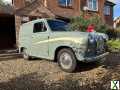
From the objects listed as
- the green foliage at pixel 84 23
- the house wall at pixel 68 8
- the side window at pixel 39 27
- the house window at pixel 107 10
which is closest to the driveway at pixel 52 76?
the side window at pixel 39 27

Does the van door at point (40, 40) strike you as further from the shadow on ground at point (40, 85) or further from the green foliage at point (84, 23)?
the green foliage at point (84, 23)

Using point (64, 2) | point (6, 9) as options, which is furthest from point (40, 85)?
point (64, 2)

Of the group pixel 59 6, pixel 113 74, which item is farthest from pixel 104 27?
pixel 113 74

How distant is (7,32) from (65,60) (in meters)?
14.9

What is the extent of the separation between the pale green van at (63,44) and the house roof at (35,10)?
975 cm

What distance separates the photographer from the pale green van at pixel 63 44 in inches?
427

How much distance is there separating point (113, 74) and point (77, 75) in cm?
129

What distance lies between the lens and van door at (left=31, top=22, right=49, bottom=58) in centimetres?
1216

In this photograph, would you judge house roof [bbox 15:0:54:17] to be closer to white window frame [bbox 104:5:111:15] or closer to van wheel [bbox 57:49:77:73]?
van wheel [bbox 57:49:77:73]

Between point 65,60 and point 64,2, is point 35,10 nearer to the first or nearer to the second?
point 64,2

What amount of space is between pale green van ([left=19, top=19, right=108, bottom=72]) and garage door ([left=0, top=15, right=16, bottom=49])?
1191 centimetres

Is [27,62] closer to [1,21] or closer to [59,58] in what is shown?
[59,58]

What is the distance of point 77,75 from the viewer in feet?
35.3

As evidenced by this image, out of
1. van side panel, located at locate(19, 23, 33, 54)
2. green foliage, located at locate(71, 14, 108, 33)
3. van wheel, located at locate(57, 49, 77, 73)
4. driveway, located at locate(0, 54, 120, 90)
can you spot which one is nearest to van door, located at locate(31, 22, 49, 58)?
van side panel, located at locate(19, 23, 33, 54)
